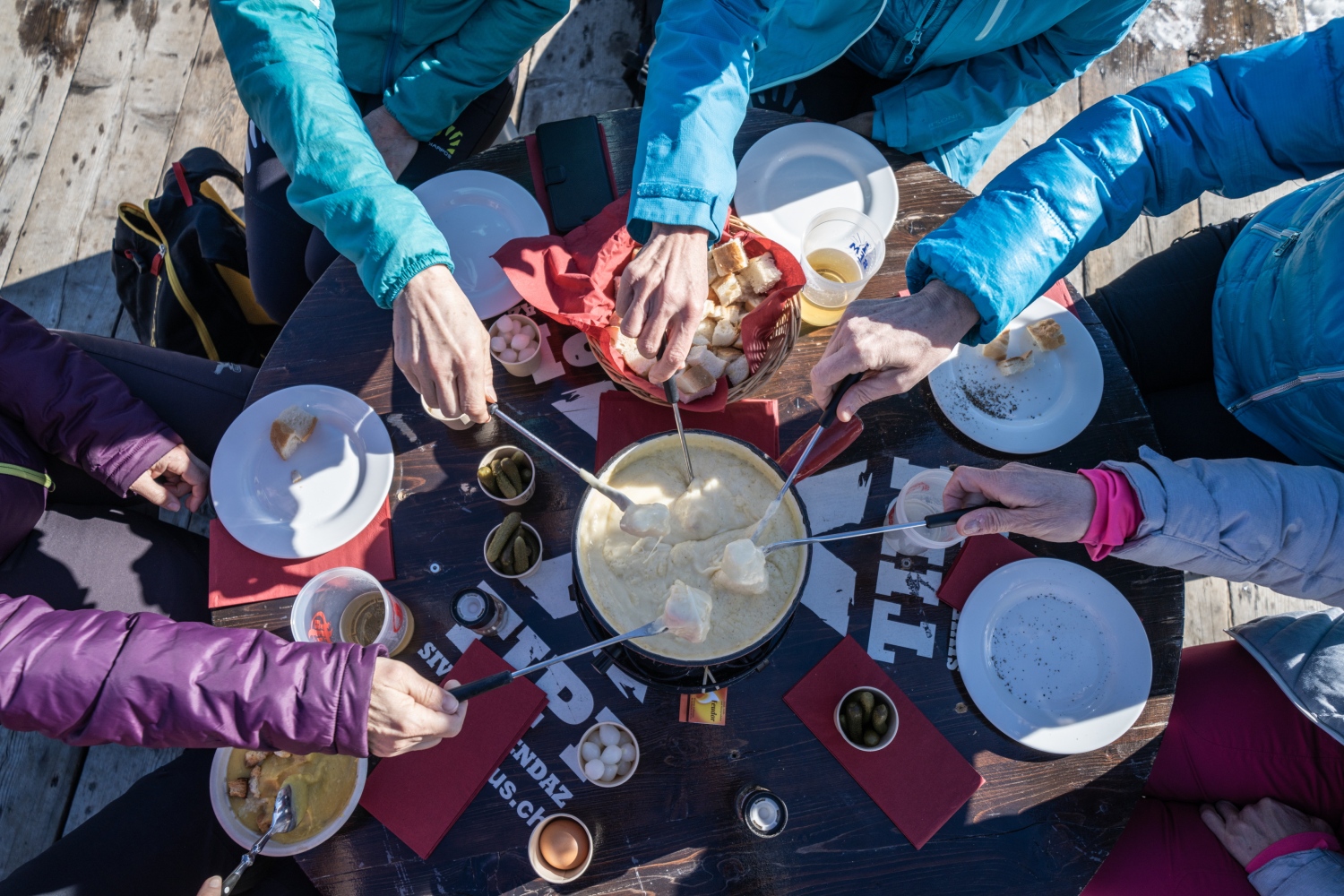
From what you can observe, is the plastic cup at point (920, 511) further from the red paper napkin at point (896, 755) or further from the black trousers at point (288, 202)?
the black trousers at point (288, 202)

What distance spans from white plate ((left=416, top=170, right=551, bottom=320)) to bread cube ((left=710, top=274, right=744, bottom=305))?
43 centimetres

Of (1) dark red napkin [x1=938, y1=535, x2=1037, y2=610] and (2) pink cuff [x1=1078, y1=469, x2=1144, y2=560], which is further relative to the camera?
(1) dark red napkin [x1=938, y1=535, x2=1037, y2=610]

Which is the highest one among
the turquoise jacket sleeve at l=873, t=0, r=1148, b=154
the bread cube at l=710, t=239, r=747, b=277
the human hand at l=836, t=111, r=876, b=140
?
the turquoise jacket sleeve at l=873, t=0, r=1148, b=154

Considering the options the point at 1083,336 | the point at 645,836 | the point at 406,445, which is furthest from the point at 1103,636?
the point at 406,445

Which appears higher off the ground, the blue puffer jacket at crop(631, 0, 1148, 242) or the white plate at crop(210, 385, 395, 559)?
the blue puffer jacket at crop(631, 0, 1148, 242)

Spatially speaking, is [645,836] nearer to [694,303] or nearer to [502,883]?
[502,883]

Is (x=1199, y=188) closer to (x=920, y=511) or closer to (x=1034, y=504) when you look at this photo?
(x=1034, y=504)

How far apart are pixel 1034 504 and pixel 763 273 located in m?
0.67

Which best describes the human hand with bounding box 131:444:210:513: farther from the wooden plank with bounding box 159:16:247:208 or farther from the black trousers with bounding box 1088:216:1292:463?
the black trousers with bounding box 1088:216:1292:463

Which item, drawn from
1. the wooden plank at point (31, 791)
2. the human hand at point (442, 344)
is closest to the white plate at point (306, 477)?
the human hand at point (442, 344)

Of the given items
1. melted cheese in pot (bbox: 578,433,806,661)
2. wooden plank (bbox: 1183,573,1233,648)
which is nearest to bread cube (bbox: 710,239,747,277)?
melted cheese in pot (bbox: 578,433,806,661)

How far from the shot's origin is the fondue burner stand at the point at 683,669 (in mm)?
1253

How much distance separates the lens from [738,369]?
55.3 inches

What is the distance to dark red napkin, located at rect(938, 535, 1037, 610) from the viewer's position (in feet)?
4.50
